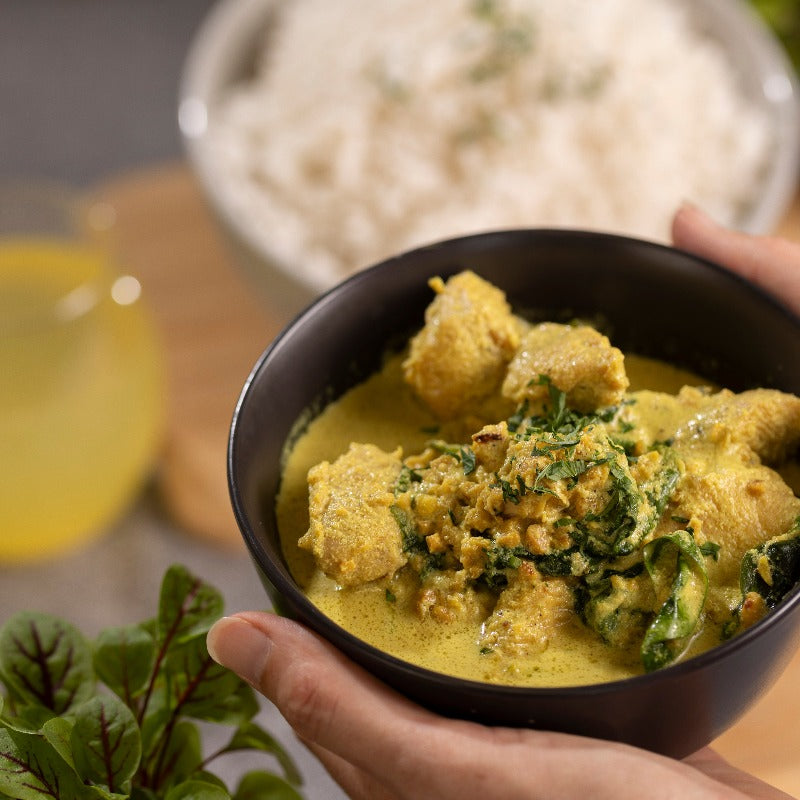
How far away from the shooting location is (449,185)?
2.05m

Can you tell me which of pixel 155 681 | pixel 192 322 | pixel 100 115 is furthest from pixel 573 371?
pixel 100 115

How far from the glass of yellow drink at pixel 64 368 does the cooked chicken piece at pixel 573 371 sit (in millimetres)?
1021

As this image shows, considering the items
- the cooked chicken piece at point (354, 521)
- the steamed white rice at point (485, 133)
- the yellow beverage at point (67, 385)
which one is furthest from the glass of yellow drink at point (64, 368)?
the cooked chicken piece at point (354, 521)

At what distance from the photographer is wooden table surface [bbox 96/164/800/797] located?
2206mm

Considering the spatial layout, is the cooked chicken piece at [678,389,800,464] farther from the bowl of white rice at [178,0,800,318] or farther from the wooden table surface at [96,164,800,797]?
the wooden table surface at [96,164,800,797]

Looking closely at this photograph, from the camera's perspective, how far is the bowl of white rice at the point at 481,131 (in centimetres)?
197

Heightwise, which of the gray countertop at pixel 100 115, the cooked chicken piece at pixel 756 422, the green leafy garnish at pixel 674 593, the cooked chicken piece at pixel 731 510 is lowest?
the gray countertop at pixel 100 115

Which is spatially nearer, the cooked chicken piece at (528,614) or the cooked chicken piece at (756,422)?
the cooked chicken piece at (528,614)

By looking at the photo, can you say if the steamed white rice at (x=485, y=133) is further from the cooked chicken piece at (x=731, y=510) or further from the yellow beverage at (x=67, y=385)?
the cooked chicken piece at (x=731, y=510)

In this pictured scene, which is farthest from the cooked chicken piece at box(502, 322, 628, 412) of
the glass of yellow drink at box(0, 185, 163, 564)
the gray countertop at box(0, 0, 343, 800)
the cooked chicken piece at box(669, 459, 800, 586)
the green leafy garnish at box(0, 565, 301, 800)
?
the gray countertop at box(0, 0, 343, 800)

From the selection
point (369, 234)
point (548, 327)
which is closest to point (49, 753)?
point (548, 327)

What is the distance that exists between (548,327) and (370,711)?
1.46 feet

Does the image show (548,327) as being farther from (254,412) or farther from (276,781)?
(276,781)

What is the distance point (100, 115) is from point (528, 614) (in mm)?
2923
